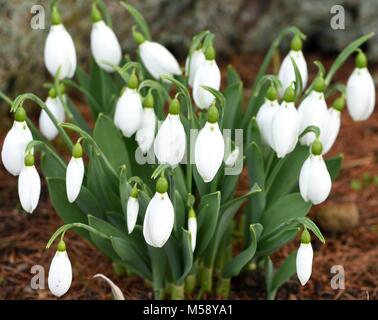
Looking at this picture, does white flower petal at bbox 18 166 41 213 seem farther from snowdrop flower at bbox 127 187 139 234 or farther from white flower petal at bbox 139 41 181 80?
white flower petal at bbox 139 41 181 80

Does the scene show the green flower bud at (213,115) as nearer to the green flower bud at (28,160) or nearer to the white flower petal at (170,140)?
the white flower petal at (170,140)

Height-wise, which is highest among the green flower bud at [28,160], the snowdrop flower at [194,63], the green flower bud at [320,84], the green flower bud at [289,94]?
the snowdrop flower at [194,63]

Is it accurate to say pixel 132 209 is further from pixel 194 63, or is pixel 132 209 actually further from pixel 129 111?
pixel 194 63

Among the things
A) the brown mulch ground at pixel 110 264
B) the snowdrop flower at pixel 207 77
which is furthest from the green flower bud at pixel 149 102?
the brown mulch ground at pixel 110 264

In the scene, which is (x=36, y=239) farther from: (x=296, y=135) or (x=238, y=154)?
(x=296, y=135)

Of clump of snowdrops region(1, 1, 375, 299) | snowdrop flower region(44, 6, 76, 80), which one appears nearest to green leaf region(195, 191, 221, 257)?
clump of snowdrops region(1, 1, 375, 299)

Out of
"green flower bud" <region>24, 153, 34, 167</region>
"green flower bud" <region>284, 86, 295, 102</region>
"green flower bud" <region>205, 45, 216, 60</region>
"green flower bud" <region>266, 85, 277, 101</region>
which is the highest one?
"green flower bud" <region>205, 45, 216, 60</region>
